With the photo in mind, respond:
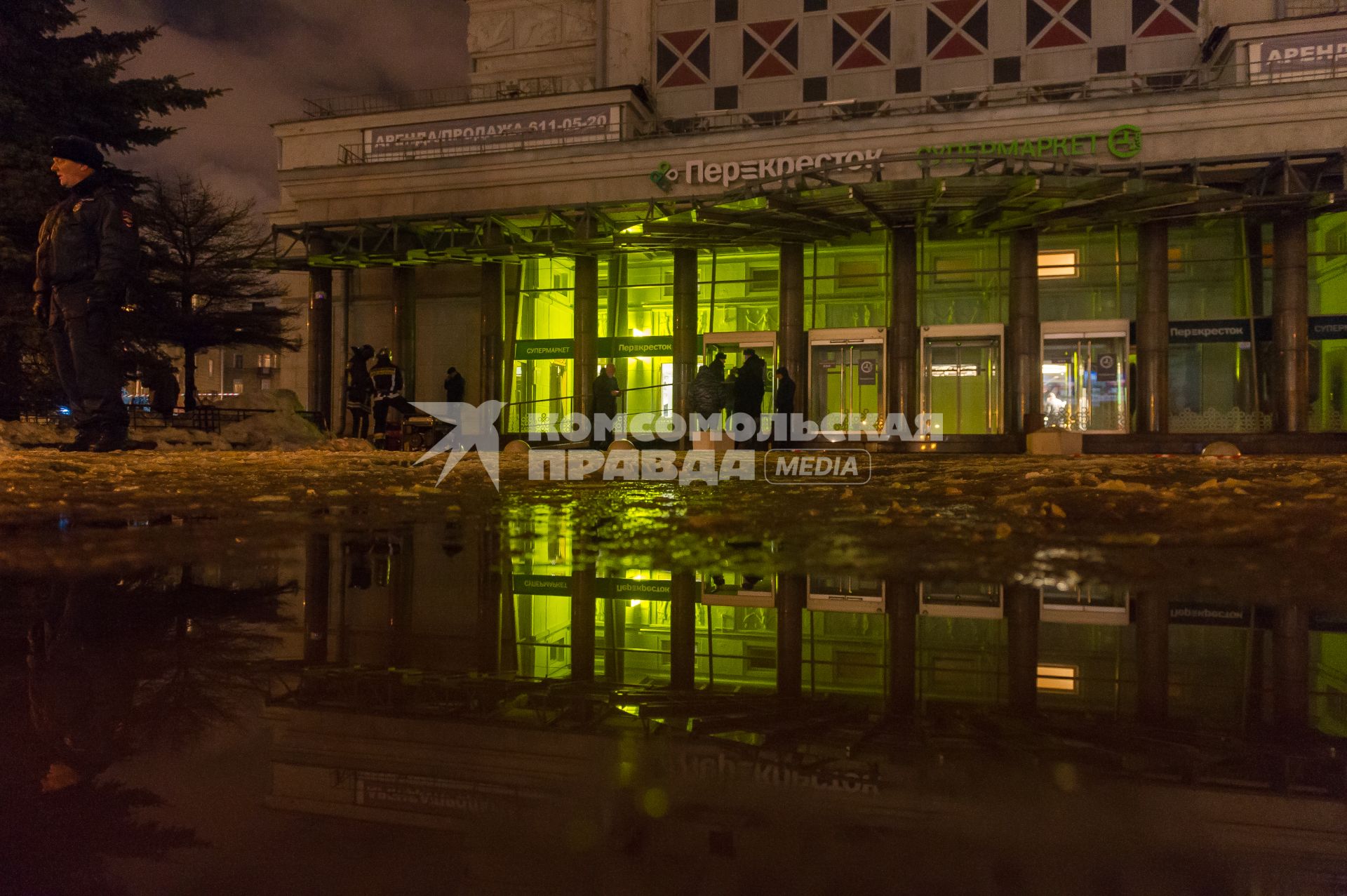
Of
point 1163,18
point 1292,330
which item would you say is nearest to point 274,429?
point 1292,330

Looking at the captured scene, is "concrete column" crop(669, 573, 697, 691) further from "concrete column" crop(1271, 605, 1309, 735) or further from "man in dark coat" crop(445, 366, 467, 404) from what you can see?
"man in dark coat" crop(445, 366, 467, 404)

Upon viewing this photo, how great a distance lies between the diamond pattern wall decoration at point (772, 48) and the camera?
31875mm

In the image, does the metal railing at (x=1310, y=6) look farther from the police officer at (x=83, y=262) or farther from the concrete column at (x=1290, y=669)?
the concrete column at (x=1290, y=669)

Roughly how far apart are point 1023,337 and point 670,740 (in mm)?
26052

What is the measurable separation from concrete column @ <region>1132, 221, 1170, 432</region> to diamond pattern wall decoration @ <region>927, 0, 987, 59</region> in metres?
9.73

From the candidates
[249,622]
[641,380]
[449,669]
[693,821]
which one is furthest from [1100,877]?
[641,380]

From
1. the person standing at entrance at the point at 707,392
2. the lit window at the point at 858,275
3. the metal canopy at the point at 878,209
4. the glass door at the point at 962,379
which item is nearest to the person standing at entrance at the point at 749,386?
the person standing at entrance at the point at 707,392

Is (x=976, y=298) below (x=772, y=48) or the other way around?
below

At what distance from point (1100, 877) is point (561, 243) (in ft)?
89.9

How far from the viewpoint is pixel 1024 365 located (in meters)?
25.2

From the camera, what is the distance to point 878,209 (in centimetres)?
2352

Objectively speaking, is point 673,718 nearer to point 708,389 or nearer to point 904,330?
point 708,389

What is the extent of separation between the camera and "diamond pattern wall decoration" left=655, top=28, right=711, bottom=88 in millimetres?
32781

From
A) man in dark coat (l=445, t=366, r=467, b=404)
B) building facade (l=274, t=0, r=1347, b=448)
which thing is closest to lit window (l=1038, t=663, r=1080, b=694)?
building facade (l=274, t=0, r=1347, b=448)
